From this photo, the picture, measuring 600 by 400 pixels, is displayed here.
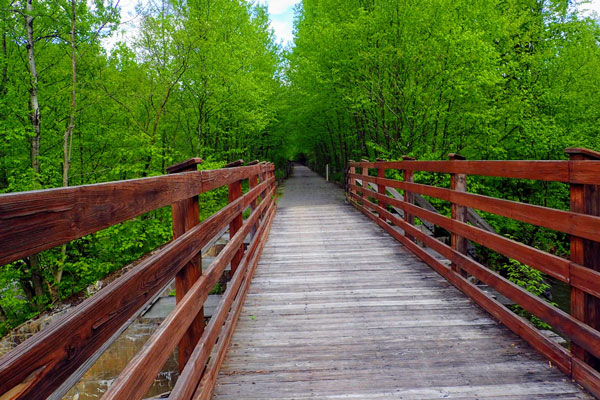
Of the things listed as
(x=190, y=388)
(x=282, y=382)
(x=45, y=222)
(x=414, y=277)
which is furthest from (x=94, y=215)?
(x=414, y=277)

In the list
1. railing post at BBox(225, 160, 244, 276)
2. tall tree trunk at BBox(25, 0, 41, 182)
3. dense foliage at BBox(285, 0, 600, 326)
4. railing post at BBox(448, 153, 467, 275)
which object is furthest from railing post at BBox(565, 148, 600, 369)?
tall tree trunk at BBox(25, 0, 41, 182)

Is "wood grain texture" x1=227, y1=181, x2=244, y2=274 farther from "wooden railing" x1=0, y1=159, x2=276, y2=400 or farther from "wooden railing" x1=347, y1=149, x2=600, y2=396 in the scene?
"wooden railing" x1=347, y1=149, x2=600, y2=396

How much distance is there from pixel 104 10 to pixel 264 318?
11.1 m

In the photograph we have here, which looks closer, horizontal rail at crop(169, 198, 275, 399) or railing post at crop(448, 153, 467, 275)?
horizontal rail at crop(169, 198, 275, 399)

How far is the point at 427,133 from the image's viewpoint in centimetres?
1297

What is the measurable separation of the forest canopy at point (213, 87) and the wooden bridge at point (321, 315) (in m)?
7.91

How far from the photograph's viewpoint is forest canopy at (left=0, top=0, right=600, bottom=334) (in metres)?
10.8

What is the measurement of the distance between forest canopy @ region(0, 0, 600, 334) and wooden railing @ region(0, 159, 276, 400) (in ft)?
30.4

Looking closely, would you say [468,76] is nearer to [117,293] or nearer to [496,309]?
[496,309]

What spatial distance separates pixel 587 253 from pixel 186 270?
246 centimetres

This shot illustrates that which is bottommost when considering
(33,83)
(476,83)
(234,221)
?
(234,221)

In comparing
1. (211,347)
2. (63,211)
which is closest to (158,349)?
(63,211)

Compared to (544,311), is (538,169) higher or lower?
higher

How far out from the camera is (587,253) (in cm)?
247
